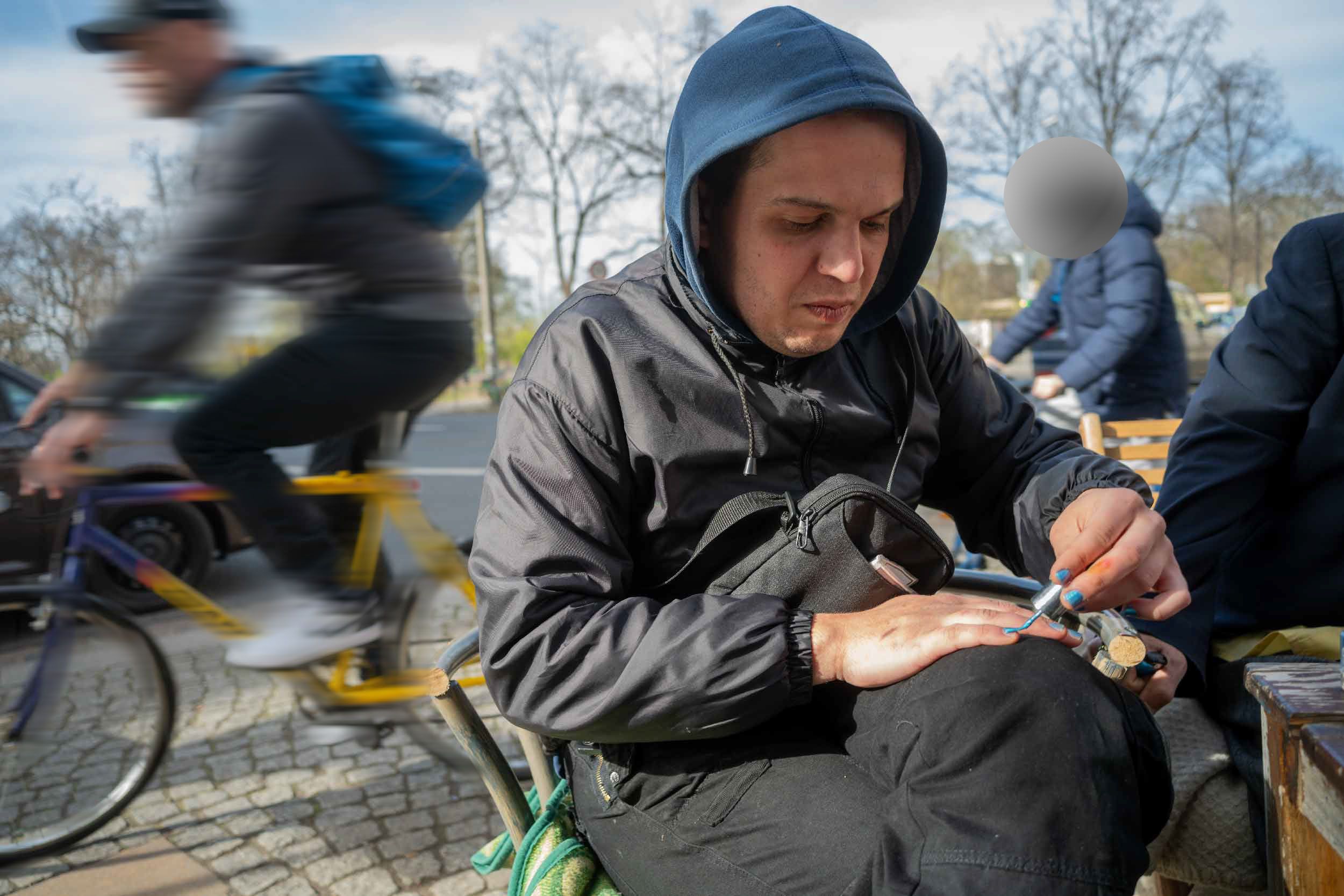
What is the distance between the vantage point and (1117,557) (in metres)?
1.42

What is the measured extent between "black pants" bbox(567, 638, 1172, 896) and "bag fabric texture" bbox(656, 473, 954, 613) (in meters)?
0.14

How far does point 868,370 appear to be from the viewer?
1.72 metres

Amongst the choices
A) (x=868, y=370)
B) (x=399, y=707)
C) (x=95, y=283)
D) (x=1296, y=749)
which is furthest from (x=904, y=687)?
(x=95, y=283)

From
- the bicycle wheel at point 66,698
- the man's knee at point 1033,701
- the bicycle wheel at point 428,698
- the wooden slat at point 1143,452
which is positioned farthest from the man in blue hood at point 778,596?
the bicycle wheel at point 66,698

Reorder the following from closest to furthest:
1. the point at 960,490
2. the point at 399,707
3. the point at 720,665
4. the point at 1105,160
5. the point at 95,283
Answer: the point at 720,665 → the point at 960,490 → the point at 399,707 → the point at 1105,160 → the point at 95,283

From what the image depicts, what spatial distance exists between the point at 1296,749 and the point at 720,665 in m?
0.62

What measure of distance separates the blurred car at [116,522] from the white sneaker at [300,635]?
641 mm

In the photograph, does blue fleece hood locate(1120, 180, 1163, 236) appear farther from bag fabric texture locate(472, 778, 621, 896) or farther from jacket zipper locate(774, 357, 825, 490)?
bag fabric texture locate(472, 778, 621, 896)

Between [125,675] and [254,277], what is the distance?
5.07ft

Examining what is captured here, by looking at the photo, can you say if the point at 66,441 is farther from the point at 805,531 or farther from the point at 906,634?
the point at 906,634

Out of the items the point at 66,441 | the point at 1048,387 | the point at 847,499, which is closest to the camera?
the point at 847,499

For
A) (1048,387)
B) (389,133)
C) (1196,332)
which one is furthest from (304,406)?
(1196,332)

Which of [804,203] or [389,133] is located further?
[389,133]

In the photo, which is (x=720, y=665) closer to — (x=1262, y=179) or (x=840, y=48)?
(x=840, y=48)
